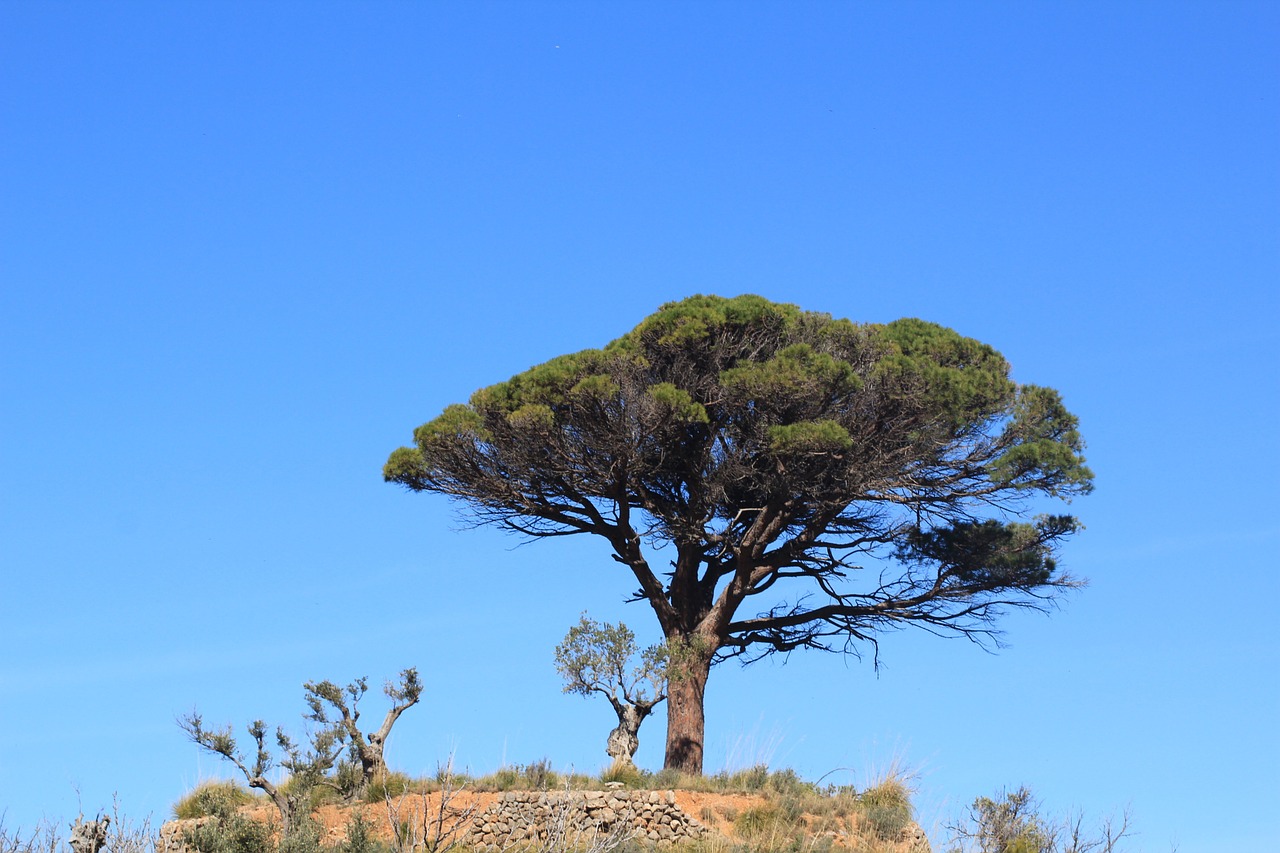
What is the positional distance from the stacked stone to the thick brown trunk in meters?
3.37

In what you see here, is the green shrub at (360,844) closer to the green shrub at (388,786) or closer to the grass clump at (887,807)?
the green shrub at (388,786)

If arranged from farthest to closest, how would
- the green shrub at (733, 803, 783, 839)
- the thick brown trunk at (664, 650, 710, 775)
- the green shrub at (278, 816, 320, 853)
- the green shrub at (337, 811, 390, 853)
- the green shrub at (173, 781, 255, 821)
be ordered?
the thick brown trunk at (664, 650, 710, 775)
the green shrub at (173, 781, 255, 821)
the green shrub at (733, 803, 783, 839)
the green shrub at (337, 811, 390, 853)
the green shrub at (278, 816, 320, 853)

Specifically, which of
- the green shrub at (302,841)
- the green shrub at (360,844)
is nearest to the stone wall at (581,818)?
the green shrub at (302,841)

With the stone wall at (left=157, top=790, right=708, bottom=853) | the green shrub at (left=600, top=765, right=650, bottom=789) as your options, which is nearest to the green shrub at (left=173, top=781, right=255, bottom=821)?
the stone wall at (left=157, top=790, right=708, bottom=853)

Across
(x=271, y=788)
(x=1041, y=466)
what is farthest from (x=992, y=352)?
(x=271, y=788)

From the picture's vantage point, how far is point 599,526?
25.2 metres

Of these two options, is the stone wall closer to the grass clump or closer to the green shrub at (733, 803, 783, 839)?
the green shrub at (733, 803, 783, 839)

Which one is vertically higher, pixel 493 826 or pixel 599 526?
pixel 599 526

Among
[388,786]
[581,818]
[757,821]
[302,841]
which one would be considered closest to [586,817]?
[581,818]

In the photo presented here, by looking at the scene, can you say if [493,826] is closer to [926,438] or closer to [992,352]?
[926,438]

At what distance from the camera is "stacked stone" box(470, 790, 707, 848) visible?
19.4 metres

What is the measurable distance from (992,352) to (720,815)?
34.1ft

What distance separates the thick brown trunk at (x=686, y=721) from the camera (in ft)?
77.2

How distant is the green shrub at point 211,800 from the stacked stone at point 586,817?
368 centimetres
